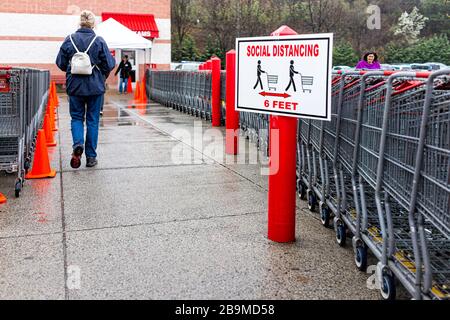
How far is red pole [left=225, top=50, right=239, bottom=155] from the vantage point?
7.96 metres

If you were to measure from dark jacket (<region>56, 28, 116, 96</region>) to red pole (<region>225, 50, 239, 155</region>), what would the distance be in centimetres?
179

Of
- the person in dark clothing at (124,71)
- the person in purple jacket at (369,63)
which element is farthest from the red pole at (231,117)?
the person in dark clothing at (124,71)

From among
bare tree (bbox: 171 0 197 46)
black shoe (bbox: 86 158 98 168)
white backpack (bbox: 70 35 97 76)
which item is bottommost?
black shoe (bbox: 86 158 98 168)

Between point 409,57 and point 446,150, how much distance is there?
46692mm

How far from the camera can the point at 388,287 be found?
3.10 meters

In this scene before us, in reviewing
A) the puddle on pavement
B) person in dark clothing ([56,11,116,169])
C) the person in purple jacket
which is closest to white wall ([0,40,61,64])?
the puddle on pavement

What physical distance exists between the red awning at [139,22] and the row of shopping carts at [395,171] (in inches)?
1042

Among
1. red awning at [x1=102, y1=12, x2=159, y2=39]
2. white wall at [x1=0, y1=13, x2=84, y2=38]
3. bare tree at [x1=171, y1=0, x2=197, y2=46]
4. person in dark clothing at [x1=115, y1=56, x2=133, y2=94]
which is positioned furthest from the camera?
bare tree at [x1=171, y1=0, x2=197, y2=46]

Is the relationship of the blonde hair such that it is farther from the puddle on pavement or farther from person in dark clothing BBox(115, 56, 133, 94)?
person in dark clothing BBox(115, 56, 133, 94)

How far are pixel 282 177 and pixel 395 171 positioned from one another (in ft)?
3.25

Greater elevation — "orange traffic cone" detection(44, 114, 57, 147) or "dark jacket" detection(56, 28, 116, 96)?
"dark jacket" detection(56, 28, 116, 96)

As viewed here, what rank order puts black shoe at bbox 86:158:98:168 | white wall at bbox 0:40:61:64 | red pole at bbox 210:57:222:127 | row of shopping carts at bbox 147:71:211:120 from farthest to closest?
1. white wall at bbox 0:40:61:64
2. row of shopping carts at bbox 147:71:211:120
3. red pole at bbox 210:57:222:127
4. black shoe at bbox 86:158:98:168

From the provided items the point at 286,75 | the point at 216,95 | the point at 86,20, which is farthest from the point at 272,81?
the point at 216,95

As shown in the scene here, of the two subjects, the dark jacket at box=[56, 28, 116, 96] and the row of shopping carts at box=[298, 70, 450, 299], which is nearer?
the row of shopping carts at box=[298, 70, 450, 299]
